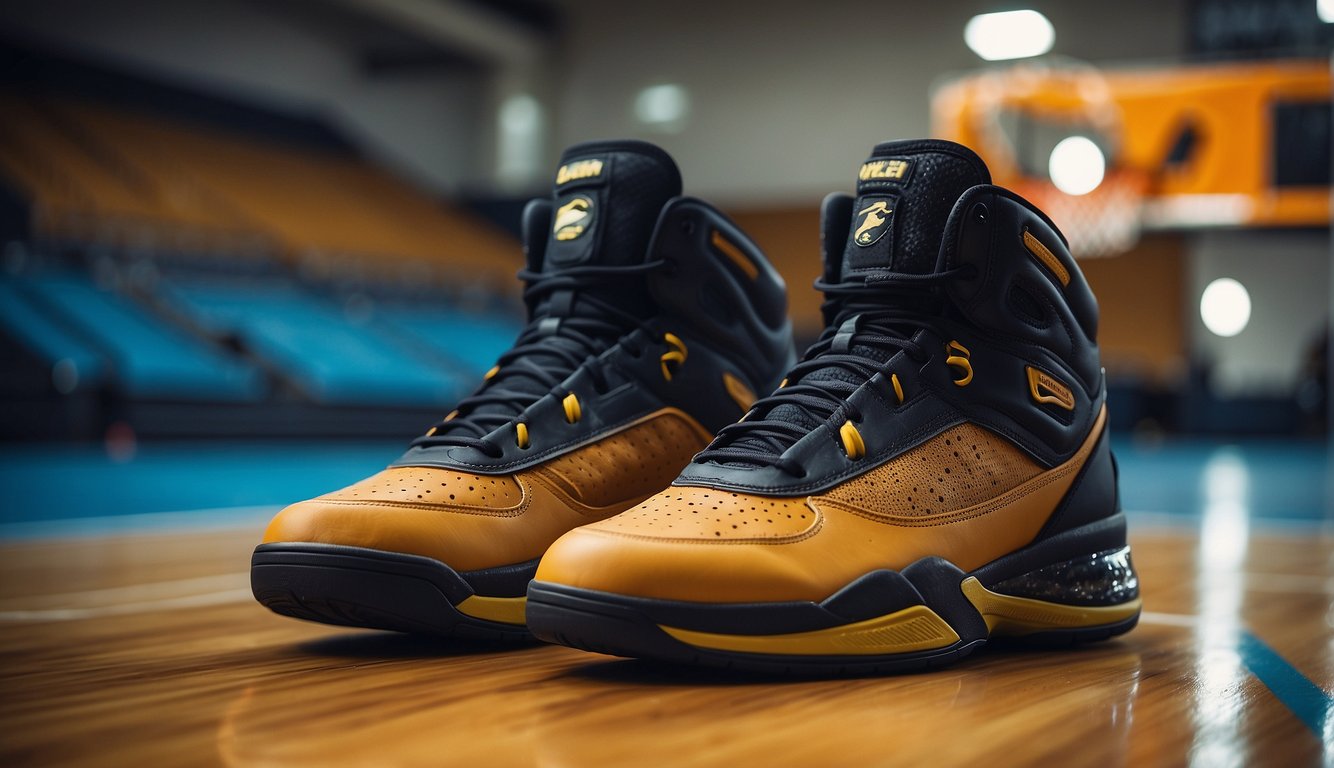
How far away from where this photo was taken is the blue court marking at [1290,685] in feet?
2.16

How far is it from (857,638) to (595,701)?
171 millimetres

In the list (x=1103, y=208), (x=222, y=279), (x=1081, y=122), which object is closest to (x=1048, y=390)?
(x=1103, y=208)

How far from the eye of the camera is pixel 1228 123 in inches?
283

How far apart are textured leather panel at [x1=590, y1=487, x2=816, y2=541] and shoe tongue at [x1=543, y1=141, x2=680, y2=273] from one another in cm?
27

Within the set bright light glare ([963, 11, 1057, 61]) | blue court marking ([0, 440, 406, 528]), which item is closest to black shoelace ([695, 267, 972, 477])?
blue court marking ([0, 440, 406, 528])

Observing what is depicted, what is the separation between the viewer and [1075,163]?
9508 millimetres

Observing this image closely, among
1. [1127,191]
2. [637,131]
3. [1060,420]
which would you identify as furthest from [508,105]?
[1060,420]

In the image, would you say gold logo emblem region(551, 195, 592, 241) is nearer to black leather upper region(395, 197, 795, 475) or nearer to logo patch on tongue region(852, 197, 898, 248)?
black leather upper region(395, 197, 795, 475)

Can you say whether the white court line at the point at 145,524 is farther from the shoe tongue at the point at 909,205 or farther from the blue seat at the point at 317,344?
the blue seat at the point at 317,344

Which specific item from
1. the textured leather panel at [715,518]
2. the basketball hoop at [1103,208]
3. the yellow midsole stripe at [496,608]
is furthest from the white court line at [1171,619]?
the basketball hoop at [1103,208]

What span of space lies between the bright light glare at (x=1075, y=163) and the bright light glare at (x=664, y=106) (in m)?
3.68

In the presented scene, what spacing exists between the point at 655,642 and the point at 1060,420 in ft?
1.20

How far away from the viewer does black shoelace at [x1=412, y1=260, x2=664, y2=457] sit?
918mm

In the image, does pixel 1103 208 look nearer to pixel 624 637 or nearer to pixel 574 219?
pixel 574 219
